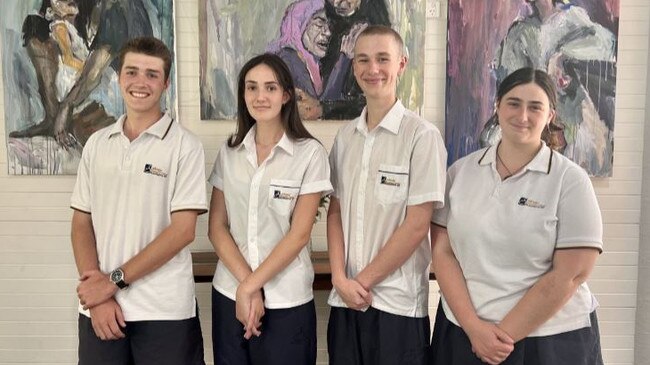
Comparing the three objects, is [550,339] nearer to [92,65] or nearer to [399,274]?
[399,274]

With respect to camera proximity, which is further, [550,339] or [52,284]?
[52,284]

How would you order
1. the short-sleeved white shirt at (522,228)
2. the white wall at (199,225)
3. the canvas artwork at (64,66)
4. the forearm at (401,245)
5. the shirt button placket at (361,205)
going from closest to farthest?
1. the short-sleeved white shirt at (522,228)
2. the forearm at (401,245)
3. the shirt button placket at (361,205)
4. the canvas artwork at (64,66)
5. the white wall at (199,225)

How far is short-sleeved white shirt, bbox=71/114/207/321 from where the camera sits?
1.96m

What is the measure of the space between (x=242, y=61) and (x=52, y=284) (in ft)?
5.71

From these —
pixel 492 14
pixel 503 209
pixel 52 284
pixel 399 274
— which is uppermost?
pixel 492 14

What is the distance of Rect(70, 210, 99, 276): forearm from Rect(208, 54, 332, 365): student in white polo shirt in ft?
1.58

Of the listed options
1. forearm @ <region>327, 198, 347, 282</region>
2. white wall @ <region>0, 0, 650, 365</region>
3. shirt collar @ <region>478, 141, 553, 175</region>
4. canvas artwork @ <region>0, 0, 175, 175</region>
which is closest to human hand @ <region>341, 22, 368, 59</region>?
white wall @ <region>0, 0, 650, 365</region>

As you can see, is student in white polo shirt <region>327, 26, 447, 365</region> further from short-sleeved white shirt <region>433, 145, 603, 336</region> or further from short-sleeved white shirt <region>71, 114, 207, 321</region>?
short-sleeved white shirt <region>71, 114, 207, 321</region>

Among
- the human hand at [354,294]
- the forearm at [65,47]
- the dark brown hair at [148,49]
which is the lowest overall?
the human hand at [354,294]

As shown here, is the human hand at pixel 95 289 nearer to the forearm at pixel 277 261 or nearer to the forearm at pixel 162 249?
the forearm at pixel 162 249

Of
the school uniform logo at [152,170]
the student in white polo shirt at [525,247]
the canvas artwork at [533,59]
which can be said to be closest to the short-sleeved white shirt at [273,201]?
the school uniform logo at [152,170]

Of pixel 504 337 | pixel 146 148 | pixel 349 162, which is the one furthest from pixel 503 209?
pixel 146 148

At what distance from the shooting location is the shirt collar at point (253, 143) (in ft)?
6.68

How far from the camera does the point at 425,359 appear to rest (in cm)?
194
